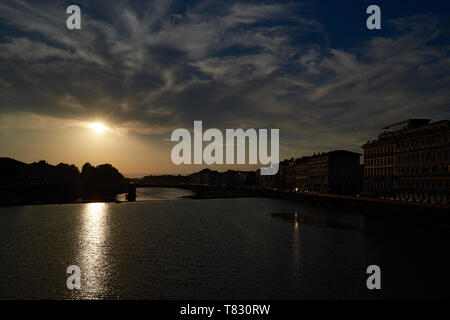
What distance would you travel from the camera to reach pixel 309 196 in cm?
12288

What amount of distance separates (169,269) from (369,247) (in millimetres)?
27021

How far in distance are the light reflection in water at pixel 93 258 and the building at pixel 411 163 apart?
6678 cm

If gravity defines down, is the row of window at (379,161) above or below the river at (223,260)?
above

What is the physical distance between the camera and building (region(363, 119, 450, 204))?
73.3 meters

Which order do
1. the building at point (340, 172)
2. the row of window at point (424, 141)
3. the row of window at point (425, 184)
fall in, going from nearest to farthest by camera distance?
the row of window at point (425, 184), the row of window at point (424, 141), the building at point (340, 172)

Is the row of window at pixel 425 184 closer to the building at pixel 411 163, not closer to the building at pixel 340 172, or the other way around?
the building at pixel 411 163

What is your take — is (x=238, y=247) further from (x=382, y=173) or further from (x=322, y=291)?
(x=382, y=173)

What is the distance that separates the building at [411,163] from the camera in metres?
73.3

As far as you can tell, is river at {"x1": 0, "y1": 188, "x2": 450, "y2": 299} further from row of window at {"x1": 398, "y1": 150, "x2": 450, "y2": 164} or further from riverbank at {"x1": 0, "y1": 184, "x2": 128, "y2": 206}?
riverbank at {"x1": 0, "y1": 184, "x2": 128, "y2": 206}

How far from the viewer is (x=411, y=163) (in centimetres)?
8481

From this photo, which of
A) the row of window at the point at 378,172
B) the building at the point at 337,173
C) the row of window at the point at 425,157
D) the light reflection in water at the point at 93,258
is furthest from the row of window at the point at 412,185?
the light reflection in water at the point at 93,258

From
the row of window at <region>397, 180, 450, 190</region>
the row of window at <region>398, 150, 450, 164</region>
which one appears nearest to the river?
the row of window at <region>397, 180, 450, 190</region>
